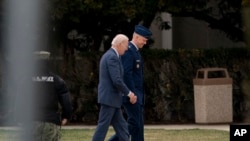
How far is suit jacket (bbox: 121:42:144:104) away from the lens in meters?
10.5

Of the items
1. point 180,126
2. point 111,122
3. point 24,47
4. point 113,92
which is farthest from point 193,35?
point 24,47

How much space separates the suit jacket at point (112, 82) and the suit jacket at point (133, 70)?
0.38 m

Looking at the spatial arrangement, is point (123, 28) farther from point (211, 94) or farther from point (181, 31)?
point (181, 31)

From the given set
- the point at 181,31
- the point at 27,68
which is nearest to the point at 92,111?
the point at 181,31

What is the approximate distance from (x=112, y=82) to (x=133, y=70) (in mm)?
623

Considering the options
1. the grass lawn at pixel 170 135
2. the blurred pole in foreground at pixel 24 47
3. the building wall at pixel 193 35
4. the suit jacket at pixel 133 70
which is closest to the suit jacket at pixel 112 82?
the suit jacket at pixel 133 70

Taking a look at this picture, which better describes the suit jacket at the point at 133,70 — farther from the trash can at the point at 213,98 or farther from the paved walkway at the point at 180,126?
the trash can at the point at 213,98

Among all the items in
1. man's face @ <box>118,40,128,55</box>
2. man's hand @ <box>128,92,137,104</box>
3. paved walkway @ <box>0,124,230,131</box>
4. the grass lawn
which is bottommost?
the grass lawn

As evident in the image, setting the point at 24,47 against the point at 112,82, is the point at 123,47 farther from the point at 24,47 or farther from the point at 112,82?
the point at 24,47

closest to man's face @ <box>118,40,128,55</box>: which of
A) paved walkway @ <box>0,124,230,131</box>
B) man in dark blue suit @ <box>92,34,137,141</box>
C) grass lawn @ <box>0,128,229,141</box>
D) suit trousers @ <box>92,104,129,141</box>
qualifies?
man in dark blue suit @ <box>92,34,137,141</box>

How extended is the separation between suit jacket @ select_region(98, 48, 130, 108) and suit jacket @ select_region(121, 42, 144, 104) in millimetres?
381

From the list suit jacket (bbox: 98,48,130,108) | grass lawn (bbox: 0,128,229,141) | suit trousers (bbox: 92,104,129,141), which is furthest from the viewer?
grass lawn (bbox: 0,128,229,141)

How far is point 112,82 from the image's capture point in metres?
10.0

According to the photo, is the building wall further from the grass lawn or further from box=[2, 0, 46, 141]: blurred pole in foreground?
box=[2, 0, 46, 141]: blurred pole in foreground
